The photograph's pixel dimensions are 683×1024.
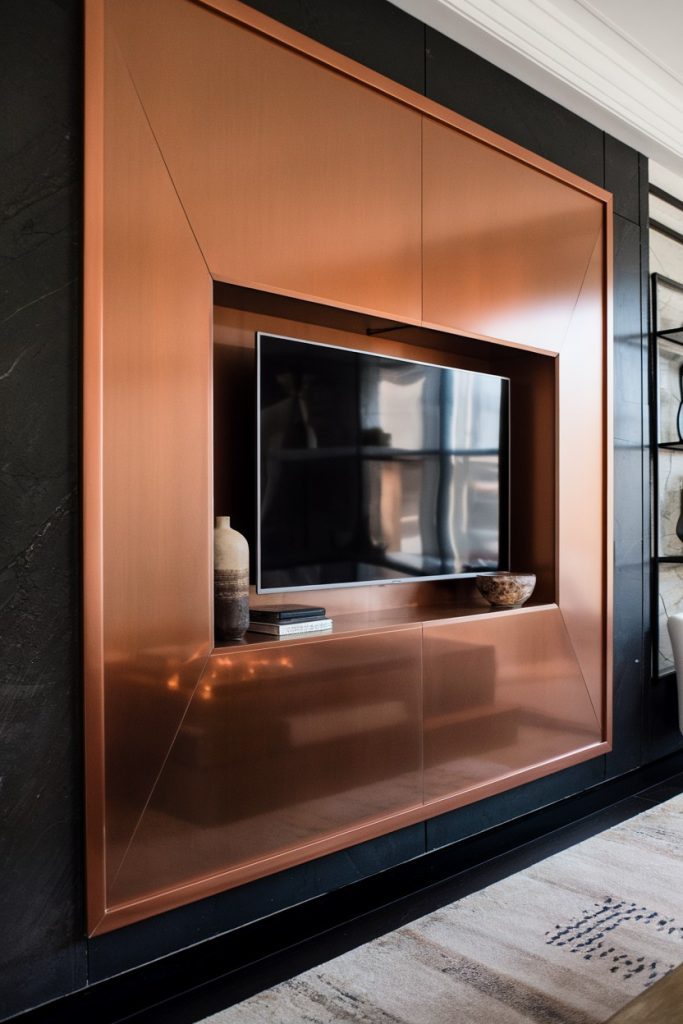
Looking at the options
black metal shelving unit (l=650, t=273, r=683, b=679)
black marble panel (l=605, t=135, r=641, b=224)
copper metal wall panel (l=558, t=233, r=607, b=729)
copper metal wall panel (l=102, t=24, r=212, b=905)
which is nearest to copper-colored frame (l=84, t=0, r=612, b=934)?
copper metal wall panel (l=102, t=24, r=212, b=905)

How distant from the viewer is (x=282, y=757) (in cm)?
223

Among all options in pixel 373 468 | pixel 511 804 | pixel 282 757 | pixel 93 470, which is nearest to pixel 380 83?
pixel 373 468

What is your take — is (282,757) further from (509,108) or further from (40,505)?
(509,108)

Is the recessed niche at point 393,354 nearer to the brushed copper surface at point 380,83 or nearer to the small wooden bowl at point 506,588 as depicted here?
the small wooden bowl at point 506,588

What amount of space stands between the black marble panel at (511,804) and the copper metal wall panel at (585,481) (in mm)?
268

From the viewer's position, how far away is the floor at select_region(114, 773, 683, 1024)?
6.26 ft

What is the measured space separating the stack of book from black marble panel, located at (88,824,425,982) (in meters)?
0.64

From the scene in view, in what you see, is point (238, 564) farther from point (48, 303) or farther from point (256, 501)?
point (48, 303)

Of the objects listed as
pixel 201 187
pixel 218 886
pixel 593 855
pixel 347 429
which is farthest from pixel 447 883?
pixel 201 187

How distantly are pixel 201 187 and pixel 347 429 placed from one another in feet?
2.60

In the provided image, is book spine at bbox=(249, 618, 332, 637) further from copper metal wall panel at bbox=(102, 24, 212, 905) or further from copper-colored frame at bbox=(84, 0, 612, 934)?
copper metal wall panel at bbox=(102, 24, 212, 905)

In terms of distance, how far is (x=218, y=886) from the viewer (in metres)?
2.08

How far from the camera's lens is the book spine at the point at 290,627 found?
2283mm

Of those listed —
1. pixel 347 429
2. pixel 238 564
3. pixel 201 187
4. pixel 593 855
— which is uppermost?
pixel 201 187
